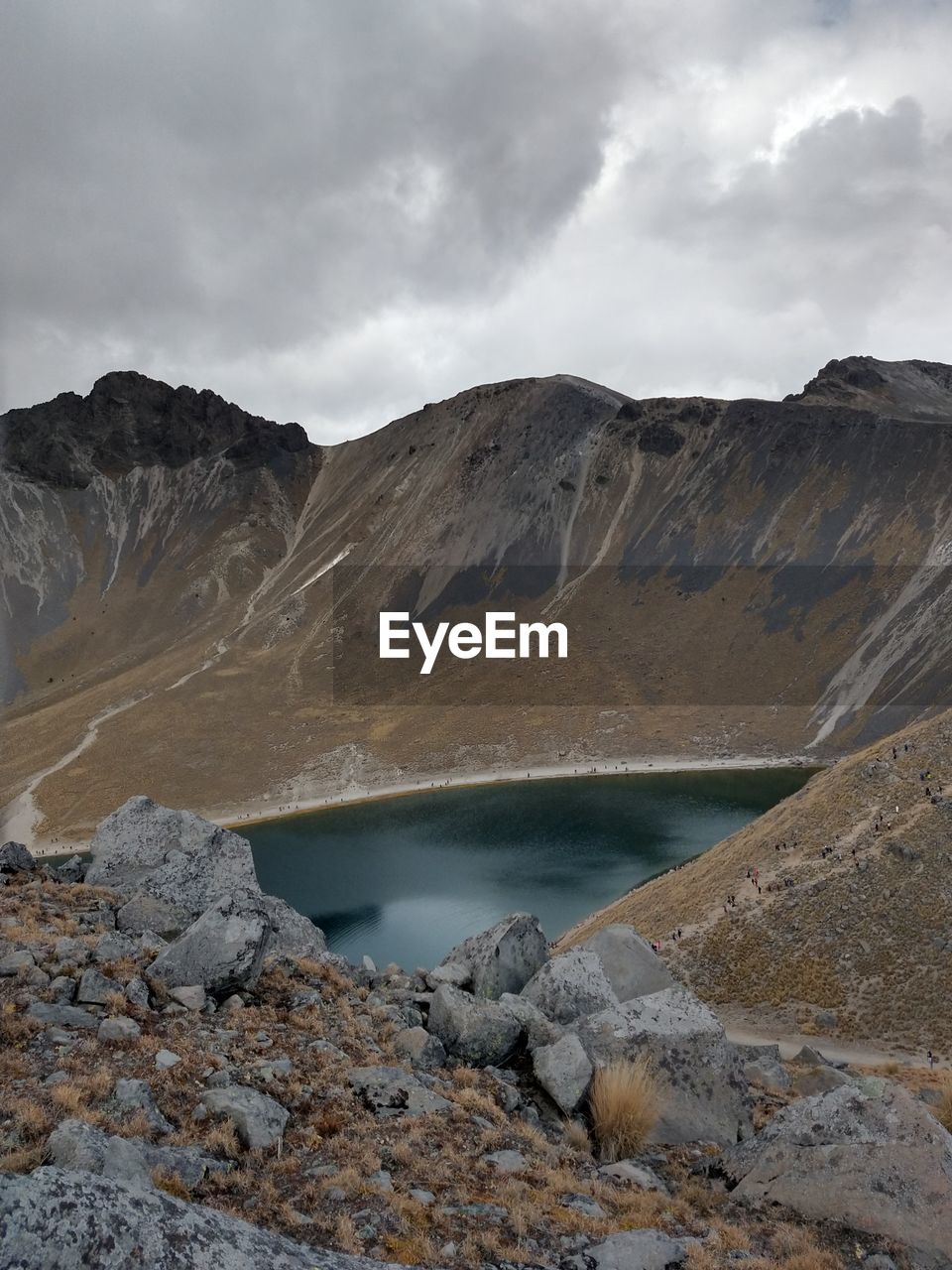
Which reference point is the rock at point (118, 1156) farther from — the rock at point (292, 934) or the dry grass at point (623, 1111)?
the rock at point (292, 934)

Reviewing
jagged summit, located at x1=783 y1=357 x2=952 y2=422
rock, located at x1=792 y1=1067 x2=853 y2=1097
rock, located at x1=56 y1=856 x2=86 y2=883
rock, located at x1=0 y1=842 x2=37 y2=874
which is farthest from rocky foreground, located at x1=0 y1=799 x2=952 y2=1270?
jagged summit, located at x1=783 y1=357 x2=952 y2=422

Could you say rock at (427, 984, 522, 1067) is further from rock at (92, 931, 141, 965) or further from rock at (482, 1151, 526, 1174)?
rock at (92, 931, 141, 965)

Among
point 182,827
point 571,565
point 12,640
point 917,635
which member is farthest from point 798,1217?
point 12,640

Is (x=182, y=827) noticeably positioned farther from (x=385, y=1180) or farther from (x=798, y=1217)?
(x=798, y=1217)

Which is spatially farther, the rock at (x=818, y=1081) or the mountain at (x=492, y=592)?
the mountain at (x=492, y=592)

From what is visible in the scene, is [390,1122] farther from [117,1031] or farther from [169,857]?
[169,857]

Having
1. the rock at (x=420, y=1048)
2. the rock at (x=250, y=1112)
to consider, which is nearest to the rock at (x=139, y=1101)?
the rock at (x=250, y=1112)
